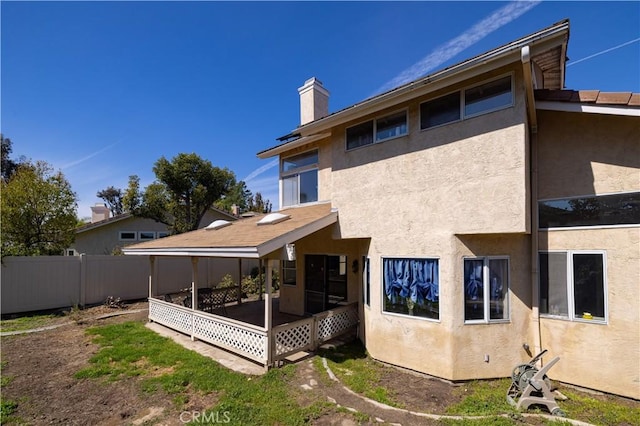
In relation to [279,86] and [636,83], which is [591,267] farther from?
[279,86]

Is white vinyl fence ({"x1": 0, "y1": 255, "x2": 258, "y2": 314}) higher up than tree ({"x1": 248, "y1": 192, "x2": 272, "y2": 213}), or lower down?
lower down

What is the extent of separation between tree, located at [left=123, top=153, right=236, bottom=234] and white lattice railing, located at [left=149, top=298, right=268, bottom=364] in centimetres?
1053

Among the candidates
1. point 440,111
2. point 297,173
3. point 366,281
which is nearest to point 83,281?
point 297,173

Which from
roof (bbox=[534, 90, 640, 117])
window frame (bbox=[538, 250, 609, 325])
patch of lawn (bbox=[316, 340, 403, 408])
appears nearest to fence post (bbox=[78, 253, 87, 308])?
patch of lawn (bbox=[316, 340, 403, 408])

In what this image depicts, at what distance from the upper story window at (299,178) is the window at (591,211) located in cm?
719

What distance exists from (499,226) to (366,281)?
3958mm

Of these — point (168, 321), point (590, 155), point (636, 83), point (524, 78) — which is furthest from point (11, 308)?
point (636, 83)

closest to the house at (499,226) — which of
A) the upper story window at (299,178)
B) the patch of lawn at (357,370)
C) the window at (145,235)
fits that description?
the patch of lawn at (357,370)

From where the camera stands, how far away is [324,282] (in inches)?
439

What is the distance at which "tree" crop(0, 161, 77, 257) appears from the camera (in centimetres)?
1354

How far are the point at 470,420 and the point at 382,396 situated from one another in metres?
1.64

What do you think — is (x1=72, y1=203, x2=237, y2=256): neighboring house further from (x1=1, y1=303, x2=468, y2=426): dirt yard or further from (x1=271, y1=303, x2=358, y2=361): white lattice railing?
(x1=271, y1=303, x2=358, y2=361): white lattice railing

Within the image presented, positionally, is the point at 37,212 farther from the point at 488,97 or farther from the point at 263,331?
the point at 488,97

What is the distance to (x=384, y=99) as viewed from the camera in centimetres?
755
